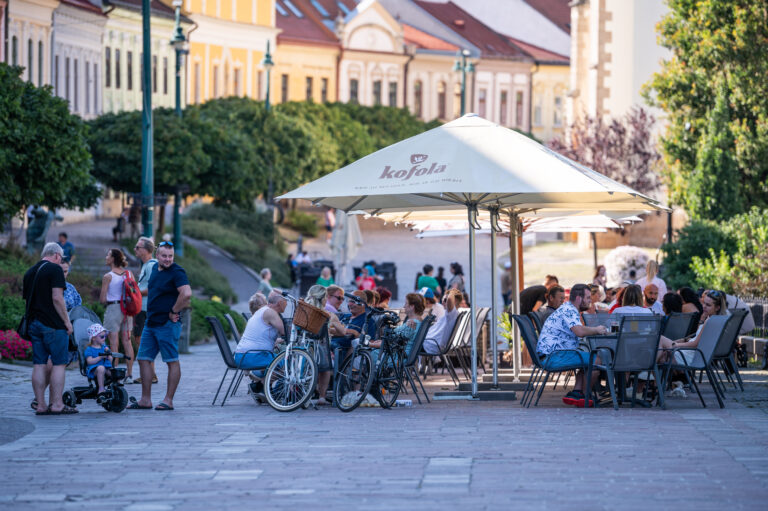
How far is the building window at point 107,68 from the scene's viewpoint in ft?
227

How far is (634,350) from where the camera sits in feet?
46.8

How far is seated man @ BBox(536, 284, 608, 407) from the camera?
14461 mm

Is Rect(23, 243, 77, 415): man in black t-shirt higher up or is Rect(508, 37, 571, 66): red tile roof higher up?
Rect(508, 37, 571, 66): red tile roof

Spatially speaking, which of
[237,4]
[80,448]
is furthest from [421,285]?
[237,4]

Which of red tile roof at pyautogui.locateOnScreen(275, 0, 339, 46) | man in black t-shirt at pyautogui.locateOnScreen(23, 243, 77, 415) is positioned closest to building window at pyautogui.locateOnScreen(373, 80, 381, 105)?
red tile roof at pyautogui.locateOnScreen(275, 0, 339, 46)

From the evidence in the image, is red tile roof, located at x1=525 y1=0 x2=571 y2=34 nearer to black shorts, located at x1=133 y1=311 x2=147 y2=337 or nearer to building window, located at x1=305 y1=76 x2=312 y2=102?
building window, located at x1=305 y1=76 x2=312 y2=102

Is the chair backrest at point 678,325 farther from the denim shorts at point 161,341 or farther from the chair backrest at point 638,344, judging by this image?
the denim shorts at point 161,341

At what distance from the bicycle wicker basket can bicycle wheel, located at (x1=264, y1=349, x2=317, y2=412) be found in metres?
0.25

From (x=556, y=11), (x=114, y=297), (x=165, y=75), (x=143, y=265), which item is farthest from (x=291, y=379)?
(x=556, y=11)

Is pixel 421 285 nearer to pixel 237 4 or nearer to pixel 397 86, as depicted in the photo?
pixel 237 4

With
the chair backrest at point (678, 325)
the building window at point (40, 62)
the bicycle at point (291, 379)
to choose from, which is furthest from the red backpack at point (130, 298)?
the building window at point (40, 62)

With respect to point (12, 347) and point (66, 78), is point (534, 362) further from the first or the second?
point (66, 78)

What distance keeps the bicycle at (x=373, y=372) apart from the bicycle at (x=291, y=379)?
31cm

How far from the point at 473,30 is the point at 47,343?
93.5 m
